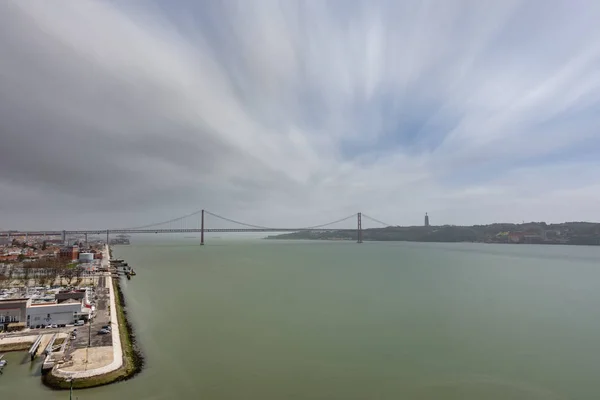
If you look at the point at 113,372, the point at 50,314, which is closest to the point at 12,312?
the point at 50,314

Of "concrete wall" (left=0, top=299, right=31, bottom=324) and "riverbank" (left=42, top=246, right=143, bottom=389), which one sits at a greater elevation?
"concrete wall" (left=0, top=299, right=31, bottom=324)

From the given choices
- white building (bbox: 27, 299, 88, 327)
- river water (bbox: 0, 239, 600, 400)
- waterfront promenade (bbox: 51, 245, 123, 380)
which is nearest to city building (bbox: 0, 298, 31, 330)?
white building (bbox: 27, 299, 88, 327)

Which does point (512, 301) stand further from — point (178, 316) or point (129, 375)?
point (129, 375)

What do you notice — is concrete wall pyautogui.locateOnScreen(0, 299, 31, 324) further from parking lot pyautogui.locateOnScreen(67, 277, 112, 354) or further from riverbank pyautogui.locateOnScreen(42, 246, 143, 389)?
riverbank pyautogui.locateOnScreen(42, 246, 143, 389)

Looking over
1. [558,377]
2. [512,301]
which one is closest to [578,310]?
[512,301]

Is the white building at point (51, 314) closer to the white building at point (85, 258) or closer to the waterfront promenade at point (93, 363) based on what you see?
the waterfront promenade at point (93, 363)

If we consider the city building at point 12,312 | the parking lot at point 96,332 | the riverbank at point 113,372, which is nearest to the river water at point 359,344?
the riverbank at point 113,372
